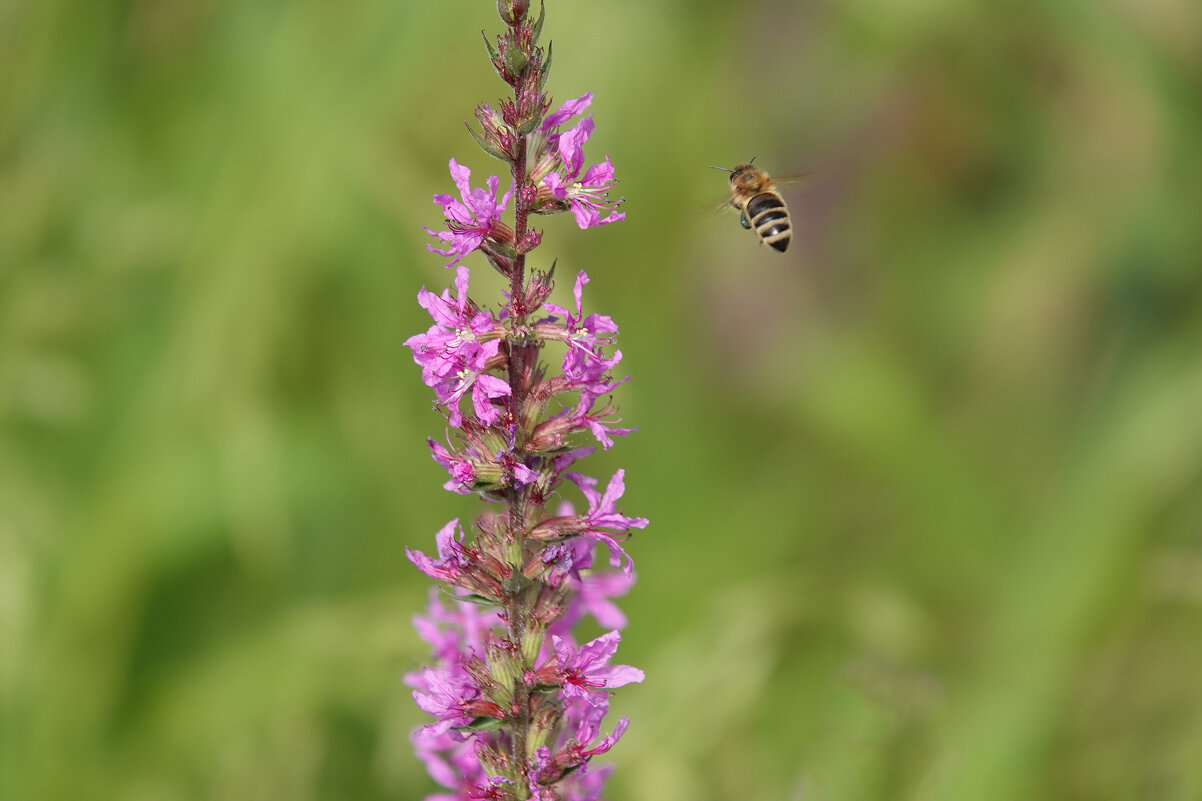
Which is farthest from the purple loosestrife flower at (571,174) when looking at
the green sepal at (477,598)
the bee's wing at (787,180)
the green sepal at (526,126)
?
the bee's wing at (787,180)

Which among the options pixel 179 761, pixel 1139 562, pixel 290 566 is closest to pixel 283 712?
pixel 179 761

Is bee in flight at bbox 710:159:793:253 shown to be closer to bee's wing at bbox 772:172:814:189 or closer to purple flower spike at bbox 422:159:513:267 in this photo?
bee's wing at bbox 772:172:814:189

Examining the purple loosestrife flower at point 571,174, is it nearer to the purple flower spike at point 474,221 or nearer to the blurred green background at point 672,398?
the purple flower spike at point 474,221

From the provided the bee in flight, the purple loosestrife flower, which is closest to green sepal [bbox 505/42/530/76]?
the purple loosestrife flower

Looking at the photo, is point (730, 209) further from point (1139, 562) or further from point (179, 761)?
point (179, 761)

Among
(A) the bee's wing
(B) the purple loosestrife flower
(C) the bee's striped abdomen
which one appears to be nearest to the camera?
(B) the purple loosestrife flower

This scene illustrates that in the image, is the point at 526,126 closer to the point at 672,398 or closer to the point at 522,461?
the point at 522,461

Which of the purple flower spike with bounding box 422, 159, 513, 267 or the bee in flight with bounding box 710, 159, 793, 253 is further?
the bee in flight with bounding box 710, 159, 793, 253

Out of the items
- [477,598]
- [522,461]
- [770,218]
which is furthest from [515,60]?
[770,218]
